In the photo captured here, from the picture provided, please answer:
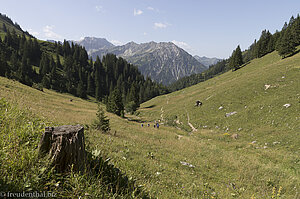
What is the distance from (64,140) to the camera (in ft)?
8.95

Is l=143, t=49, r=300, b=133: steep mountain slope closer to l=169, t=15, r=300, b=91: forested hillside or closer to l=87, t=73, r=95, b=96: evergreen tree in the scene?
l=169, t=15, r=300, b=91: forested hillside

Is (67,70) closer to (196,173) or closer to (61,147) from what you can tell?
(196,173)

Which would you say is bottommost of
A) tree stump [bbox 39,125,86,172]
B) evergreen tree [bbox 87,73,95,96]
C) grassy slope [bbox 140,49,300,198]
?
grassy slope [bbox 140,49,300,198]

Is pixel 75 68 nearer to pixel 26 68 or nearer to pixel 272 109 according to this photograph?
pixel 26 68

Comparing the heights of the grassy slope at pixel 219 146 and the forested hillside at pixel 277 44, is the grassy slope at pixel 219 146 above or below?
below

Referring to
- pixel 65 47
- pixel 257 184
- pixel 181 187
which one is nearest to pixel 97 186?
pixel 181 187

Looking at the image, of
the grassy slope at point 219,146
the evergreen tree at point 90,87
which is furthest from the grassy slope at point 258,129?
the evergreen tree at point 90,87

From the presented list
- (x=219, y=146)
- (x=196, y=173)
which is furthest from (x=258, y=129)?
(x=196, y=173)

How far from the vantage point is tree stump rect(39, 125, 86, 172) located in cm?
270

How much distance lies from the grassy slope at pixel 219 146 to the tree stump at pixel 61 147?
226cm

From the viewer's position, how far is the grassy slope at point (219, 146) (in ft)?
18.9

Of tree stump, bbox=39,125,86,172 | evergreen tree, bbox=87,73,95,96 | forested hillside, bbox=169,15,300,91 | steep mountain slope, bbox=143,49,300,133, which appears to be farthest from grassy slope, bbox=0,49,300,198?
evergreen tree, bbox=87,73,95,96

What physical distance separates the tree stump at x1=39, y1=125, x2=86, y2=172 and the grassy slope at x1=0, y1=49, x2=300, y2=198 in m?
2.26

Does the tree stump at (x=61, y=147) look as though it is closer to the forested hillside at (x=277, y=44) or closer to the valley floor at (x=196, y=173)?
the valley floor at (x=196, y=173)
